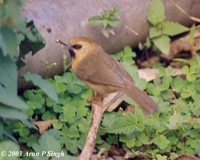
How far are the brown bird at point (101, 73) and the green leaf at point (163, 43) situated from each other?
3.89ft

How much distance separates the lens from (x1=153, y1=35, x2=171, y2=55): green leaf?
17.0 ft

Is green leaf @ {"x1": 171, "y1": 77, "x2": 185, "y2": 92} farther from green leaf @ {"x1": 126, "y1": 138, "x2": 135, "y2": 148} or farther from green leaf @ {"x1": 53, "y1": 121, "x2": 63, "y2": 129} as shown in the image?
green leaf @ {"x1": 53, "y1": 121, "x2": 63, "y2": 129}

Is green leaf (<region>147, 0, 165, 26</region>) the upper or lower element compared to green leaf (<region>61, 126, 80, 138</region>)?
upper

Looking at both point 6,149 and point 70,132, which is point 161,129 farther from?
point 6,149

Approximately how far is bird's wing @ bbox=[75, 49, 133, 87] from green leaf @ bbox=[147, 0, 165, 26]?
1.36 m

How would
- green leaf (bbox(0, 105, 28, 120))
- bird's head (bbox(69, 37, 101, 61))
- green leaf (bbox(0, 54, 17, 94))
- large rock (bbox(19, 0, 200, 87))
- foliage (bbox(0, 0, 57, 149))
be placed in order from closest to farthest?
foliage (bbox(0, 0, 57, 149)) → green leaf (bbox(0, 105, 28, 120)) → green leaf (bbox(0, 54, 17, 94)) → bird's head (bbox(69, 37, 101, 61)) → large rock (bbox(19, 0, 200, 87))

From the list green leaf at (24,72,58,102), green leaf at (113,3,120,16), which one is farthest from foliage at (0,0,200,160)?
green leaf at (113,3,120,16)

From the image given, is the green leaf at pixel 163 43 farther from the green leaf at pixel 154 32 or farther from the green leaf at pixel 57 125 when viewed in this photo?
the green leaf at pixel 57 125

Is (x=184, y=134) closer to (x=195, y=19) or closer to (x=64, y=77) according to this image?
(x=64, y=77)

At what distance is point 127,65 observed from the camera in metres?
4.79

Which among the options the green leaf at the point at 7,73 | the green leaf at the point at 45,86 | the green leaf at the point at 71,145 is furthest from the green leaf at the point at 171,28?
the green leaf at the point at 7,73

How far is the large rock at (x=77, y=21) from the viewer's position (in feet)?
14.5

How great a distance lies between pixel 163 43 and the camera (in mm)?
5238

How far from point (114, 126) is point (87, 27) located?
5.17ft
